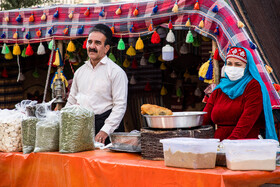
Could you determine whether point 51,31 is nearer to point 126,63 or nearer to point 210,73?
point 126,63

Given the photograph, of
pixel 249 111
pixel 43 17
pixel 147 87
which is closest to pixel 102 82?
pixel 249 111

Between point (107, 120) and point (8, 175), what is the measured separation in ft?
3.07

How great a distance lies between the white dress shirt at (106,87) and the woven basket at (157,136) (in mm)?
917

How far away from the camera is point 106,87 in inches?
130

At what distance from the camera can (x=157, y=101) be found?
6.85 meters

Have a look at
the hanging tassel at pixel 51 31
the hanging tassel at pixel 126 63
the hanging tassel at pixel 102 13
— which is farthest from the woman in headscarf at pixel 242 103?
the hanging tassel at pixel 126 63

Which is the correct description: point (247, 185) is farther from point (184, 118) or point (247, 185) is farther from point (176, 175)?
point (184, 118)

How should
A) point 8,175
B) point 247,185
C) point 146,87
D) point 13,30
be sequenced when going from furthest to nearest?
point 146,87 < point 13,30 < point 8,175 < point 247,185

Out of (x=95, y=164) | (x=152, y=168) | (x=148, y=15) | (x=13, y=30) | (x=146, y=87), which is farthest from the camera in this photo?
(x=146, y=87)

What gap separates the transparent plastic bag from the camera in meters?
2.54

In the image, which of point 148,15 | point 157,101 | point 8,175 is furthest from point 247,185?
point 157,101

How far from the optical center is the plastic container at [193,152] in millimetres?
1924

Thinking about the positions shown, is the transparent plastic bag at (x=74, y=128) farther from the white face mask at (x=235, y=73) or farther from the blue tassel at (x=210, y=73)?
the blue tassel at (x=210, y=73)

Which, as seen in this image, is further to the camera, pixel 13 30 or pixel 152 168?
pixel 13 30
